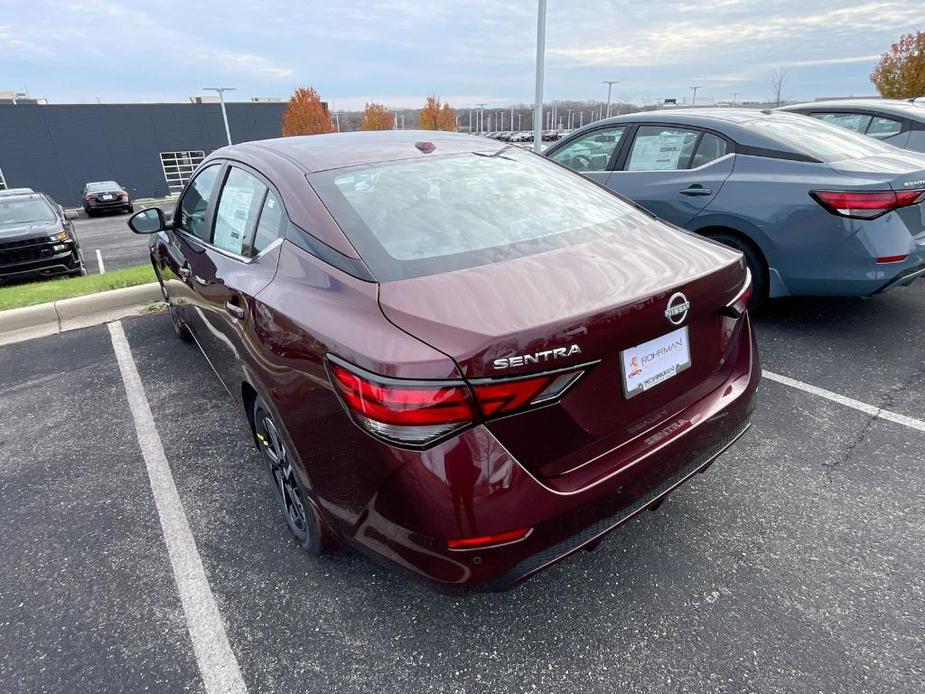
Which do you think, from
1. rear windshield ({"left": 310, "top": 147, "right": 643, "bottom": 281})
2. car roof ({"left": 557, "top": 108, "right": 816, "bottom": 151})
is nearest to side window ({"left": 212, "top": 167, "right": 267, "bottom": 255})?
rear windshield ({"left": 310, "top": 147, "right": 643, "bottom": 281})

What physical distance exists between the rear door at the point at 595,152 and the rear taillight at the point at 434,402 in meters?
4.04

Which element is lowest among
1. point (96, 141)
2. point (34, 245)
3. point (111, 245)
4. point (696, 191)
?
point (111, 245)

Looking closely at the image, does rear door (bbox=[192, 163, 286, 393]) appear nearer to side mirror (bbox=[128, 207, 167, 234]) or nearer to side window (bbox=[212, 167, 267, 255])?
side window (bbox=[212, 167, 267, 255])

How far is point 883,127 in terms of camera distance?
22.7 ft

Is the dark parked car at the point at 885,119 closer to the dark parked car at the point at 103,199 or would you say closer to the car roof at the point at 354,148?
the car roof at the point at 354,148

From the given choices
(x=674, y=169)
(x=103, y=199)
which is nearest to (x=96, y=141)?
(x=103, y=199)

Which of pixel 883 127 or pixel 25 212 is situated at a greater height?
pixel 883 127

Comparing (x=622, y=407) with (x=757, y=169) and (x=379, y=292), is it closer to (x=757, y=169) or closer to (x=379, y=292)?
(x=379, y=292)

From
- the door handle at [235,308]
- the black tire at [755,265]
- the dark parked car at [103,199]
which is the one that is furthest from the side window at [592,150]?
the dark parked car at [103,199]

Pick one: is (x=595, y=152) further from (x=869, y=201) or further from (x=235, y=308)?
(x=235, y=308)

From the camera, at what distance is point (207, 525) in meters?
2.57

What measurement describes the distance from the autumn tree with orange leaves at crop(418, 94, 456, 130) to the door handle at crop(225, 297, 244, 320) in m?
68.7

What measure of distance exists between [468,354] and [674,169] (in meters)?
4.04

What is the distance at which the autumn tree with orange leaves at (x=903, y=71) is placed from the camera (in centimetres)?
2933
